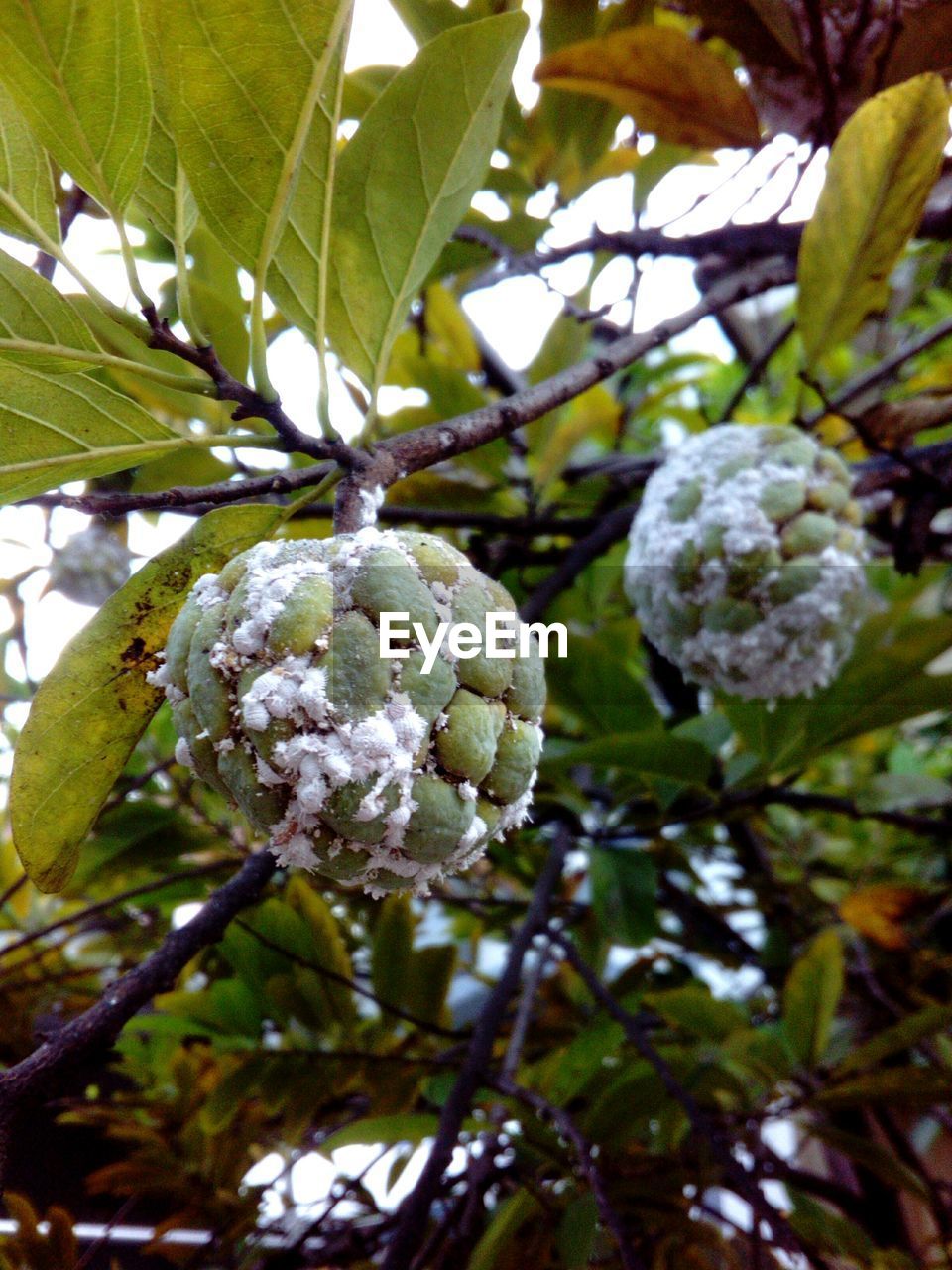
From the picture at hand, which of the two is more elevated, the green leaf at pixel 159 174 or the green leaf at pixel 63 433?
the green leaf at pixel 159 174

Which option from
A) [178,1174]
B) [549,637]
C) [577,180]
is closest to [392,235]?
[549,637]

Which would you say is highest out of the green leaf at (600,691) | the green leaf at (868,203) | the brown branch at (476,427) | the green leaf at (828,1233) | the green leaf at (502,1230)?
the green leaf at (868,203)

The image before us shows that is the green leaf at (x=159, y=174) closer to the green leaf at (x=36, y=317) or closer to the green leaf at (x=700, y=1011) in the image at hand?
the green leaf at (x=36, y=317)

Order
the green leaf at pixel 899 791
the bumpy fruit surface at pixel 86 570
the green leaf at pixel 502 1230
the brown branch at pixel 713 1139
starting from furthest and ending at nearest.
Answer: the green leaf at pixel 899 791 < the bumpy fruit surface at pixel 86 570 < the green leaf at pixel 502 1230 < the brown branch at pixel 713 1139

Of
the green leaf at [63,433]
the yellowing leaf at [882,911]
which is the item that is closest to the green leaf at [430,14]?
the green leaf at [63,433]

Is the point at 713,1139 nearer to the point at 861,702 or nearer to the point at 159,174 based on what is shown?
the point at 861,702

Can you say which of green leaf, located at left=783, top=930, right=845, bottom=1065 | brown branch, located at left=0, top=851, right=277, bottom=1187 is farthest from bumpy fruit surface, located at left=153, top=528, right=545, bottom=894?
green leaf, located at left=783, top=930, right=845, bottom=1065

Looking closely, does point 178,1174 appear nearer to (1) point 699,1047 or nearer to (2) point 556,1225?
(2) point 556,1225
